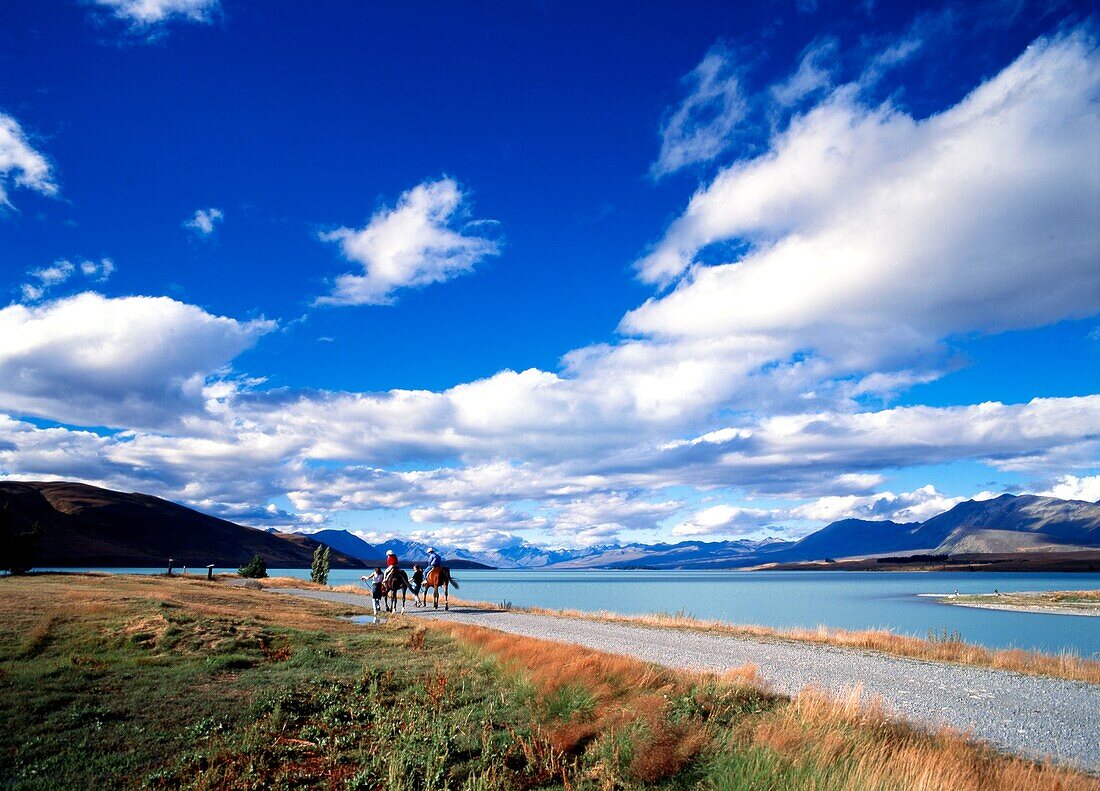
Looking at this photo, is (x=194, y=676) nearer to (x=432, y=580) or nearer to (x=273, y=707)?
(x=273, y=707)

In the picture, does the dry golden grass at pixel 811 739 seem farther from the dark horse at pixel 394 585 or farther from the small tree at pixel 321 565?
the small tree at pixel 321 565

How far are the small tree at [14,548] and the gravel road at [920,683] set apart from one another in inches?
2202

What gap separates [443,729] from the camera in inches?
411

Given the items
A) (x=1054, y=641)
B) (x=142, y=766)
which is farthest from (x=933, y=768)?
(x=1054, y=641)

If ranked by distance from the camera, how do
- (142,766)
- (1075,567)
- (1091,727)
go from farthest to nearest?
(1075,567)
(1091,727)
(142,766)

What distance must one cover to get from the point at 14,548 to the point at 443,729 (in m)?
66.4

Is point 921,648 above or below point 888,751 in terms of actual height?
below

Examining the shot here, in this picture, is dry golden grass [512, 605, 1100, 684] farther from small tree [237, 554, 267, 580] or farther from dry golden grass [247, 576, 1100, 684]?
small tree [237, 554, 267, 580]

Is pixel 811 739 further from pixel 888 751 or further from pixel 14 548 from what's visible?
pixel 14 548

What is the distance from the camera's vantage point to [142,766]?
9.28m

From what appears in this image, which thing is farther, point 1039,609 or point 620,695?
point 1039,609

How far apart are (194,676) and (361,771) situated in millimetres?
7326

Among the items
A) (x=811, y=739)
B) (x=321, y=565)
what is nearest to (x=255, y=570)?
(x=321, y=565)

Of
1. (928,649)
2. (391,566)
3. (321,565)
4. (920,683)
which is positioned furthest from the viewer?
(321,565)
